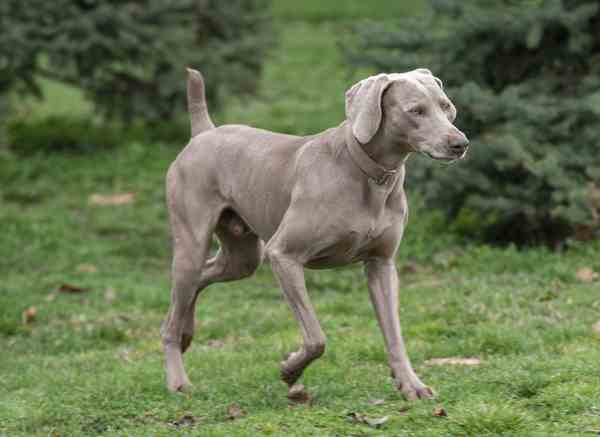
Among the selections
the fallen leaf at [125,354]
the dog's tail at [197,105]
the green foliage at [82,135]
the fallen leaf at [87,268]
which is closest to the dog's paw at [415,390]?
the dog's tail at [197,105]

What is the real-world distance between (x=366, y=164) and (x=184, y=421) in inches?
65.2

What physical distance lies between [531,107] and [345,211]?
4763 mm

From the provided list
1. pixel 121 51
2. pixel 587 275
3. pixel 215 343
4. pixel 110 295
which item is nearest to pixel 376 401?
pixel 215 343

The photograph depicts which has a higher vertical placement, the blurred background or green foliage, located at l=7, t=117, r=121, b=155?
the blurred background

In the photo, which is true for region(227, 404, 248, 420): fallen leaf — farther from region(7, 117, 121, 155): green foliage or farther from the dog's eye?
region(7, 117, 121, 155): green foliage

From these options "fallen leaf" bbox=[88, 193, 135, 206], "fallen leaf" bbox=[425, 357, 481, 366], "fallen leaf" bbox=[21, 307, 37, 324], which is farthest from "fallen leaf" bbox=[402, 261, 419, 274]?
"fallen leaf" bbox=[88, 193, 135, 206]

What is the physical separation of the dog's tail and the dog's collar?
1.50m

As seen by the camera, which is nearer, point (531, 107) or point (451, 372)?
point (451, 372)

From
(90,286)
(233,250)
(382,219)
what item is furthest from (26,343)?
(382,219)

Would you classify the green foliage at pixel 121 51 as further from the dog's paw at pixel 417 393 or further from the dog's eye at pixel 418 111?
the dog's paw at pixel 417 393

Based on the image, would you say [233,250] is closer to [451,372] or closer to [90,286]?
[451,372]

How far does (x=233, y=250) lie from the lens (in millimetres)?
7125

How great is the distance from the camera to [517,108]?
33.5 feet

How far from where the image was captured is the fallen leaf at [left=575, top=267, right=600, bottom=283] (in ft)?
30.1
